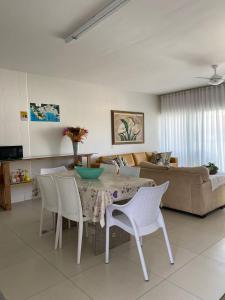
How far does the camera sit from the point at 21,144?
4.67 meters

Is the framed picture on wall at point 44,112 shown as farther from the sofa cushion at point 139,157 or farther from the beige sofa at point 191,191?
the beige sofa at point 191,191

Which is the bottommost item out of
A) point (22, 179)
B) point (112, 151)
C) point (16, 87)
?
point (22, 179)

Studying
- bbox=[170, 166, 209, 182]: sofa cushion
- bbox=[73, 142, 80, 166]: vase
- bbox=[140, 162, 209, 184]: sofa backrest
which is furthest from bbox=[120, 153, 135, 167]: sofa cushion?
bbox=[170, 166, 209, 182]: sofa cushion

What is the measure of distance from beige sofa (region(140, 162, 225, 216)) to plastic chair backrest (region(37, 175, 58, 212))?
6.41 ft

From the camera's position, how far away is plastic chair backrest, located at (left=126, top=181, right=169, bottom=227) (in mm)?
2020

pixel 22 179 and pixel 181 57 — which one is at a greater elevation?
pixel 181 57

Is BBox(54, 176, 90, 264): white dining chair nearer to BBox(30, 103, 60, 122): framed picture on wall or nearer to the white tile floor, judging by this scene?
the white tile floor

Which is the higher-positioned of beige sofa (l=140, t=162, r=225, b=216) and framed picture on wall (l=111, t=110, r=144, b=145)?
framed picture on wall (l=111, t=110, r=144, b=145)

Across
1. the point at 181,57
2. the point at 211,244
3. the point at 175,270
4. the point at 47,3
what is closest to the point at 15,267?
the point at 175,270

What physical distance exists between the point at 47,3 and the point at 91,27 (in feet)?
1.88

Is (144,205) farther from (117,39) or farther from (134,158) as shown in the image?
(134,158)

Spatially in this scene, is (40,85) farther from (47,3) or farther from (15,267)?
(15,267)

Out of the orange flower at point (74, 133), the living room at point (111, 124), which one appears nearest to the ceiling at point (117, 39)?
the living room at point (111, 124)

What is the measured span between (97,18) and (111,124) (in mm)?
3820
